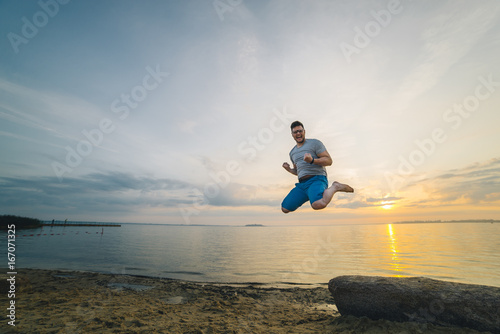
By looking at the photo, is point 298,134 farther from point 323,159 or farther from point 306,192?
point 306,192

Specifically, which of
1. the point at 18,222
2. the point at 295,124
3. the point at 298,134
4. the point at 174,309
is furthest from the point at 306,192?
the point at 18,222

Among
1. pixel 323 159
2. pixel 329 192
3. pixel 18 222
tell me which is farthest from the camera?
pixel 18 222

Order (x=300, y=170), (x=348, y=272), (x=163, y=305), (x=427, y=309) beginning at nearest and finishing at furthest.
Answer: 1. (x=427, y=309)
2. (x=300, y=170)
3. (x=163, y=305)
4. (x=348, y=272)

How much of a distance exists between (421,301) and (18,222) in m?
84.1

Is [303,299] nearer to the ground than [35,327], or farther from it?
nearer to the ground

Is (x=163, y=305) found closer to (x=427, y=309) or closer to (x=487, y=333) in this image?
(x=427, y=309)

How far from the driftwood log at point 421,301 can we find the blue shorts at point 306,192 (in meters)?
2.56

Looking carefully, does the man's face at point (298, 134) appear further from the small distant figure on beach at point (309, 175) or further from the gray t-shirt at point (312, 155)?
the gray t-shirt at point (312, 155)

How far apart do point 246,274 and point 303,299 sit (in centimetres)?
557

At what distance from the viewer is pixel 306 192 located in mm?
5109

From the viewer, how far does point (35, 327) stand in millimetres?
4910

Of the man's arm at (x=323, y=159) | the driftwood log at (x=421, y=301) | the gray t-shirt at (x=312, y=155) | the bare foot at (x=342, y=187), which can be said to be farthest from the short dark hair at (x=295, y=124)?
the driftwood log at (x=421, y=301)

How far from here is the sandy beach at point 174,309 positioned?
5094mm

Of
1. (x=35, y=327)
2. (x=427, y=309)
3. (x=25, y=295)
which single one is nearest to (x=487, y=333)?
(x=427, y=309)
